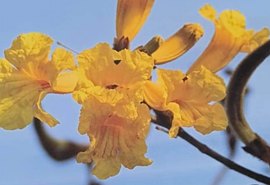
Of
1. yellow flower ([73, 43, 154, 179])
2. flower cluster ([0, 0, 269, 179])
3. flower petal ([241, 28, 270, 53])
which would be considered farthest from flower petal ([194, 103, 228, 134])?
flower petal ([241, 28, 270, 53])

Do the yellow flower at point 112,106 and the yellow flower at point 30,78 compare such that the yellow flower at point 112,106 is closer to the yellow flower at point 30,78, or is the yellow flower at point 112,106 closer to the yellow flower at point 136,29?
the yellow flower at point 30,78

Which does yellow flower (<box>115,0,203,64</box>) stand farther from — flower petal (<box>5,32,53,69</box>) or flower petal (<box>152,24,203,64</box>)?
flower petal (<box>5,32,53,69</box>)

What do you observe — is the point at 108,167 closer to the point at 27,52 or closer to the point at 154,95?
the point at 154,95

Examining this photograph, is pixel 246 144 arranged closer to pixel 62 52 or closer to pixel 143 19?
pixel 143 19

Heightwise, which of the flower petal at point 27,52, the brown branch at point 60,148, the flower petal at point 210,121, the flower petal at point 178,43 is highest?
the flower petal at point 27,52

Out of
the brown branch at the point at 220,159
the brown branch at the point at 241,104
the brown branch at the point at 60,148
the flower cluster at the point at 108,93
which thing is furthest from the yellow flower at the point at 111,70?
the brown branch at the point at 60,148
